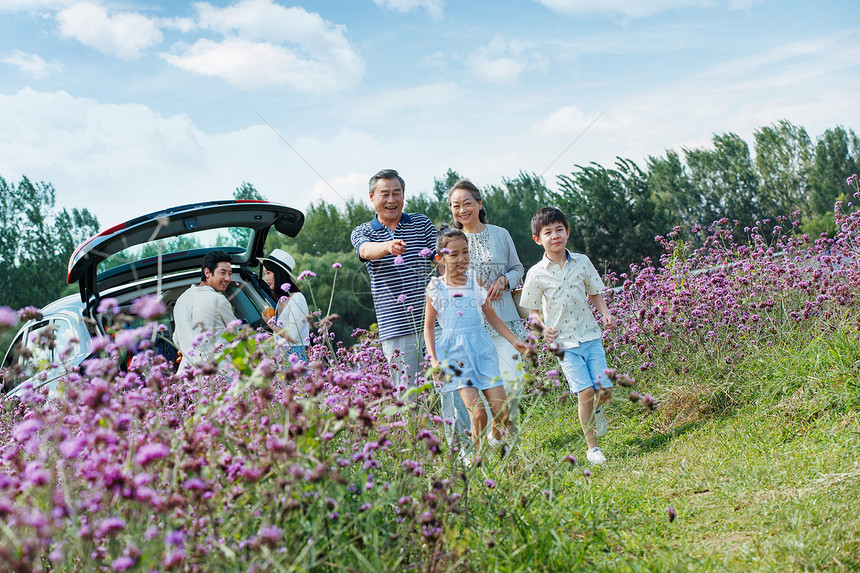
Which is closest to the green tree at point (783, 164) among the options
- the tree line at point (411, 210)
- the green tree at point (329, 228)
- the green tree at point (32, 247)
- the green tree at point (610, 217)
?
the tree line at point (411, 210)

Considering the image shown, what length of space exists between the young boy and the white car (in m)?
2.24

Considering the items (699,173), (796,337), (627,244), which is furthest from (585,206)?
(796,337)

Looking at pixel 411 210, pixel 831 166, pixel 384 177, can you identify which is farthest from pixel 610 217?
pixel 384 177

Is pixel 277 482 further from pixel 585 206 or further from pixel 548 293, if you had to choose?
pixel 585 206

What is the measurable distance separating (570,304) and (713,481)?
4.97 feet

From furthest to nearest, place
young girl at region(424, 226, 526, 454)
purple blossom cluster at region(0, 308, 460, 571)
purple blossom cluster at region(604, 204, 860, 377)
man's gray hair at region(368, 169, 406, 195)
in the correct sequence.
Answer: purple blossom cluster at region(604, 204, 860, 377) → man's gray hair at region(368, 169, 406, 195) → young girl at region(424, 226, 526, 454) → purple blossom cluster at region(0, 308, 460, 571)

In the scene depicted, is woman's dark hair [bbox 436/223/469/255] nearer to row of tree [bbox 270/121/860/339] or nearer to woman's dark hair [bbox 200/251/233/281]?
woman's dark hair [bbox 200/251/233/281]

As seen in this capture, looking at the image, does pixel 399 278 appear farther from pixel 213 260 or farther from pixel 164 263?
pixel 164 263

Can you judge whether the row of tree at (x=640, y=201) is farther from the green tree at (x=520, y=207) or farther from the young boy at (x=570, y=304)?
the young boy at (x=570, y=304)

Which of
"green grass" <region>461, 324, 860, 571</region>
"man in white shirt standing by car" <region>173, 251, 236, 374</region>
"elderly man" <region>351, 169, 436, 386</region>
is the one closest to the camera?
"green grass" <region>461, 324, 860, 571</region>

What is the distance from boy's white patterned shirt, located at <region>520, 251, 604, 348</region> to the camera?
4.84m

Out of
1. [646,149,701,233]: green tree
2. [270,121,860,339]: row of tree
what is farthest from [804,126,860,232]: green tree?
[646,149,701,233]: green tree

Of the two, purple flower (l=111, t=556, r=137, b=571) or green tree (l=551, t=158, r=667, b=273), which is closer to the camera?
purple flower (l=111, t=556, r=137, b=571)

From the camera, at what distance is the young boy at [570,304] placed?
15.6 ft
